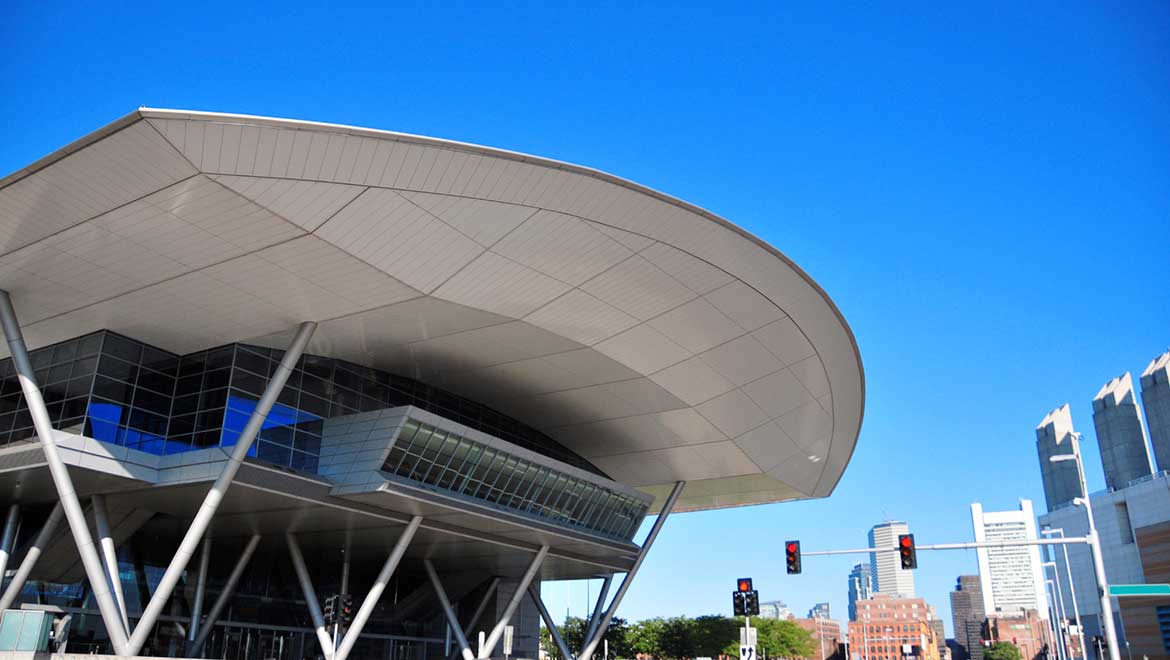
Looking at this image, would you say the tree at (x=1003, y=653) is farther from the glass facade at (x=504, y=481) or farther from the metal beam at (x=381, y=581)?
the metal beam at (x=381, y=581)

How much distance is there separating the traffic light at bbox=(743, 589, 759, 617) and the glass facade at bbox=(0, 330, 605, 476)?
49.4 ft

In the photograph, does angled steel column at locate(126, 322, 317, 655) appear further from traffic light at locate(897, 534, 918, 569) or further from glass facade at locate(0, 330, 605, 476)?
traffic light at locate(897, 534, 918, 569)

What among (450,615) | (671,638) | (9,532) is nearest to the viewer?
(9,532)

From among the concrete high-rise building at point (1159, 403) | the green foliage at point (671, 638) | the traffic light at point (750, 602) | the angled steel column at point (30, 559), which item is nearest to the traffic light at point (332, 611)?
the angled steel column at point (30, 559)

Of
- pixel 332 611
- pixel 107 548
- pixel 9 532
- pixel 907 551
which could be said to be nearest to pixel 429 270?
pixel 332 611

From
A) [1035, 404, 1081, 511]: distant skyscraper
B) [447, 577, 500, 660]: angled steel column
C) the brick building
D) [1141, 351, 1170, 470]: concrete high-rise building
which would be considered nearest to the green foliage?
[447, 577, 500, 660]: angled steel column

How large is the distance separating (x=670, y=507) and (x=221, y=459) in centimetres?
2549

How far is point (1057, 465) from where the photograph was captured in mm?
186125

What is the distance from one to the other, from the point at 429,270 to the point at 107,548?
13616 mm

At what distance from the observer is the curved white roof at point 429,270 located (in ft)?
66.4

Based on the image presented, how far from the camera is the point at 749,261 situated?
1052 inches

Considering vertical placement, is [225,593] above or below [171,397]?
below

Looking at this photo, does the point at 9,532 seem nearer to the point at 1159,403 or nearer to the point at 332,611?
the point at 332,611

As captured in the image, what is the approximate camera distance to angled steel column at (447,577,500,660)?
49.5 meters
